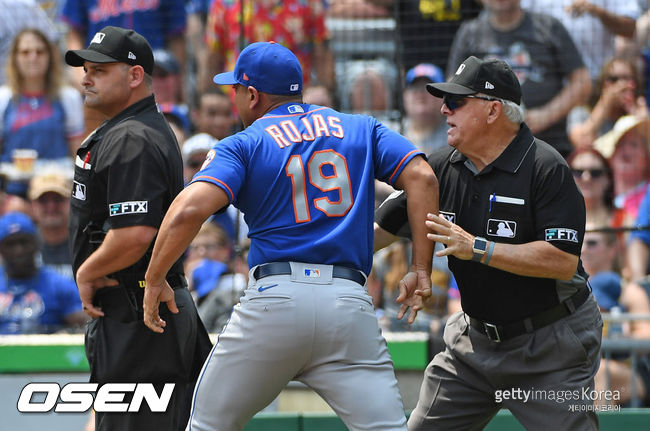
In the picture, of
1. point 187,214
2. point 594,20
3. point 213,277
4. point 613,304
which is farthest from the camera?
point 594,20

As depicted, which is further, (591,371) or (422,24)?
(422,24)

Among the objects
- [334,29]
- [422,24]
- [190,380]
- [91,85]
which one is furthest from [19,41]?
[190,380]

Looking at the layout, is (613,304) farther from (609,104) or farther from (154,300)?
(154,300)

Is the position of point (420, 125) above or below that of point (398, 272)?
above

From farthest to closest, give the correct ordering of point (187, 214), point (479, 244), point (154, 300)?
point (479, 244) → point (154, 300) → point (187, 214)

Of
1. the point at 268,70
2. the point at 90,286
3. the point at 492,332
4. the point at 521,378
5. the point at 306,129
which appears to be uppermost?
the point at 268,70

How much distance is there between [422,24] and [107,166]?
4.31 meters

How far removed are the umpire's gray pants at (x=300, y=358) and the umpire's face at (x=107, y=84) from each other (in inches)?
53.3

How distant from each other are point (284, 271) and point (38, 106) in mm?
5491

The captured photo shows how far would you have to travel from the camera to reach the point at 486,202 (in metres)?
4.54

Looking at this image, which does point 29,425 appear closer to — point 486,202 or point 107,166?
point 107,166

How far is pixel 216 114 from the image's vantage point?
8.75 m

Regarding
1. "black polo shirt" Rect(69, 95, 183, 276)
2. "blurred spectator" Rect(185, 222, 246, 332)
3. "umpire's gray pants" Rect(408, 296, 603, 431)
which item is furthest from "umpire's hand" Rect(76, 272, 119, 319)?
"blurred spectator" Rect(185, 222, 246, 332)

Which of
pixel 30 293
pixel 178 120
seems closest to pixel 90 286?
pixel 30 293
